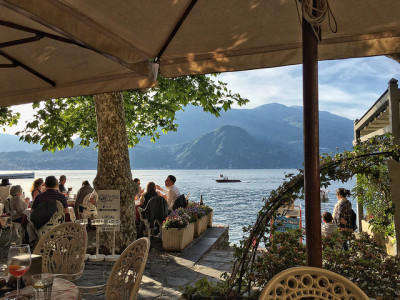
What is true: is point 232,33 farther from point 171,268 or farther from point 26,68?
point 171,268

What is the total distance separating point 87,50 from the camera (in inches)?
123

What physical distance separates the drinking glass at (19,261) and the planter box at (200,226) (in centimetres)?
678

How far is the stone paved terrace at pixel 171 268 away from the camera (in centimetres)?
499

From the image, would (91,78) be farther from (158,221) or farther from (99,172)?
(158,221)

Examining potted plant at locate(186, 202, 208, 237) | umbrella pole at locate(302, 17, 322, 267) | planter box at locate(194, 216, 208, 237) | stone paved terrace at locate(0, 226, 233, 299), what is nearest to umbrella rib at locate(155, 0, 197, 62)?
umbrella pole at locate(302, 17, 322, 267)

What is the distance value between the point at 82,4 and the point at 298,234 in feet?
8.00

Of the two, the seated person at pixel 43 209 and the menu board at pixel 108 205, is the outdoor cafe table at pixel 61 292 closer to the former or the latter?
the seated person at pixel 43 209

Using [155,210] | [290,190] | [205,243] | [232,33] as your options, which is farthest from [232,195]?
[232,33]

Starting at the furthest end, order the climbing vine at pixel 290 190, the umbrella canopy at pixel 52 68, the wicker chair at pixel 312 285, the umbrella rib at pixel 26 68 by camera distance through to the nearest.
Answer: the umbrella rib at pixel 26 68
the umbrella canopy at pixel 52 68
the climbing vine at pixel 290 190
the wicker chair at pixel 312 285

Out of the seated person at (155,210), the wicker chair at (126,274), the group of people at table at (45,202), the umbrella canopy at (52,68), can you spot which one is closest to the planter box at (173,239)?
the seated person at (155,210)

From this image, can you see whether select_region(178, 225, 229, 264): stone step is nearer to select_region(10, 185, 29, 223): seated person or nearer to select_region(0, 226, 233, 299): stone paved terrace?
select_region(0, 226, 233, 299): stone paved terrace

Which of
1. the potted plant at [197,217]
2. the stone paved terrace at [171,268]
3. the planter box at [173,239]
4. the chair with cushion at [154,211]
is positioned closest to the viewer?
the stone paved terrace at [171,268]

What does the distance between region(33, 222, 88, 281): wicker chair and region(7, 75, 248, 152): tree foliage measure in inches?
191

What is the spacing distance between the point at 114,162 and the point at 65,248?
3.81 metres
